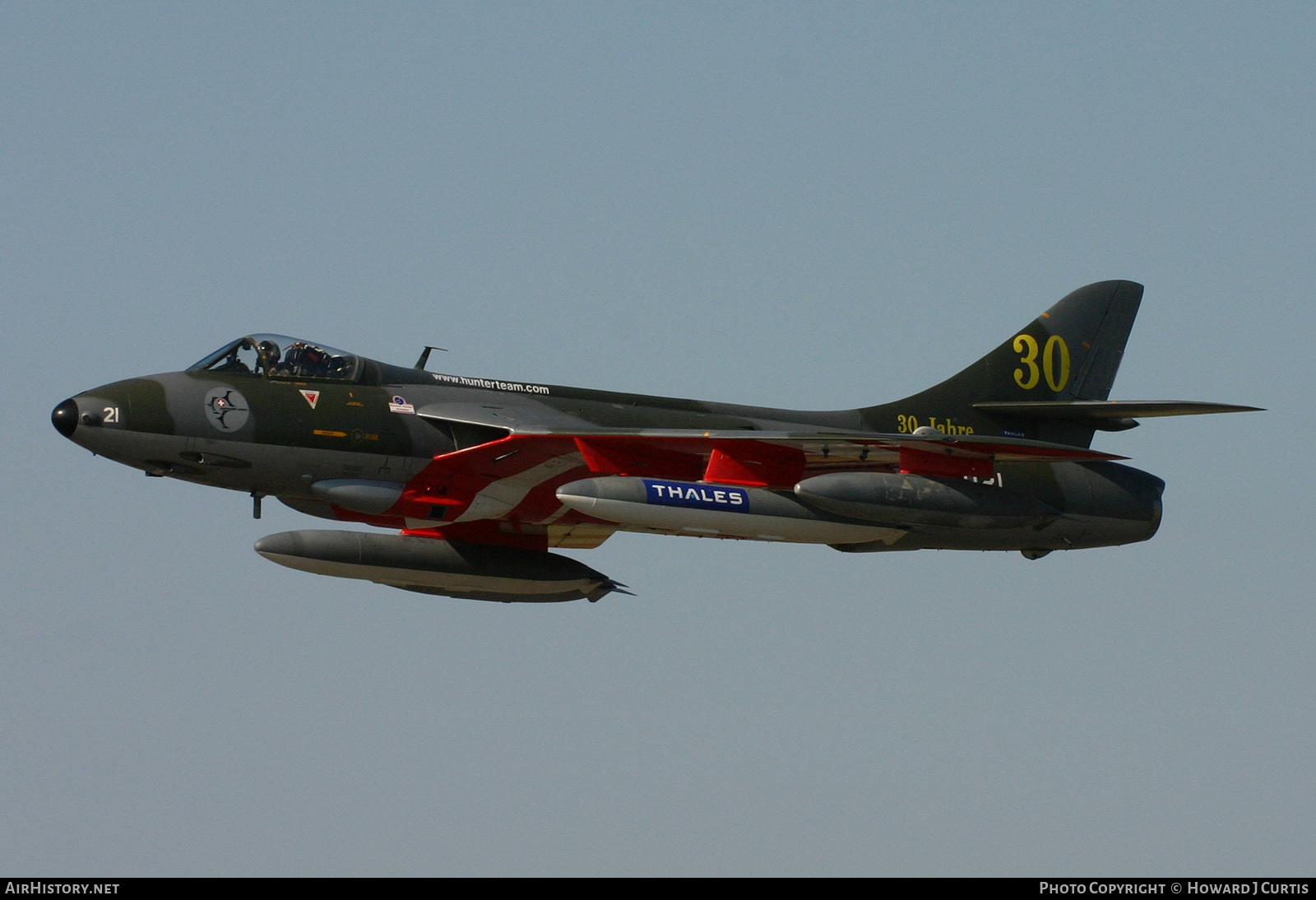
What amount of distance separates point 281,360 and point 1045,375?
11149mm

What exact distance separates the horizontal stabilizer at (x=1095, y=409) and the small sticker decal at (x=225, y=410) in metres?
10.4

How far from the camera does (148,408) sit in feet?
69.5

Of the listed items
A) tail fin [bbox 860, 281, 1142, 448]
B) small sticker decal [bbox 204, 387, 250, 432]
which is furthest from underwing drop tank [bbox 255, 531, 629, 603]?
tail fin [bbox 860, 281, 1142, 448]

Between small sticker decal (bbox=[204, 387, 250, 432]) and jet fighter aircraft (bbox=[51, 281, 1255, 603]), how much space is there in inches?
0.9

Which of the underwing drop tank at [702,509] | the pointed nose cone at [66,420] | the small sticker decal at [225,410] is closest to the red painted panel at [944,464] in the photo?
the underwing drop tank at [702,509]

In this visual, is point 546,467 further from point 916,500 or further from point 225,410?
point 916,500

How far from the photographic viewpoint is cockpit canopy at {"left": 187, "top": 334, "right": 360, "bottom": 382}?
2197 centimetres

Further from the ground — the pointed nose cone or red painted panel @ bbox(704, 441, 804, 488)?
red painted panel @ bbox(704, 441, 804, 488)

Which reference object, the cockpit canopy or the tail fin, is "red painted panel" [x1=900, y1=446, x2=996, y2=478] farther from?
the cockpit canopy

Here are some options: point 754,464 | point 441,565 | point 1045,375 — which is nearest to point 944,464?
point 754,464

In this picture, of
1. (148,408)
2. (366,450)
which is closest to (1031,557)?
(366,450)

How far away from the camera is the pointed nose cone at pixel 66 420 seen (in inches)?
828

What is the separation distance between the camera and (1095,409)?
24.9 m
